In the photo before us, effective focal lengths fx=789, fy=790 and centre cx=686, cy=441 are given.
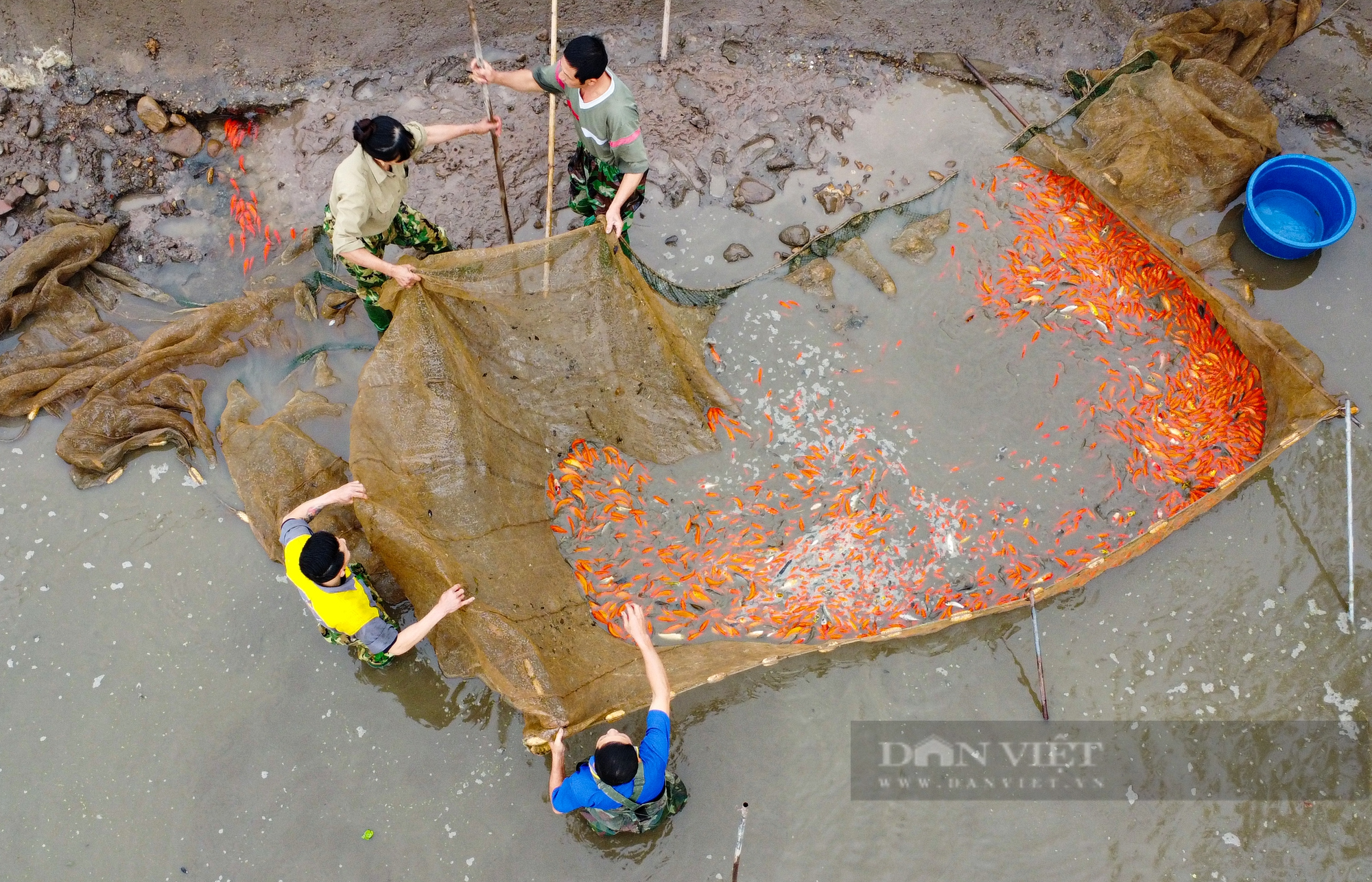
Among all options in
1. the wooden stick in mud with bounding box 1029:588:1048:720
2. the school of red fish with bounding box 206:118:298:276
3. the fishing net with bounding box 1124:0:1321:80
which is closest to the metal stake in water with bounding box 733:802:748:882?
the wooden stick in mud with bounding box 1029:588:1048:720

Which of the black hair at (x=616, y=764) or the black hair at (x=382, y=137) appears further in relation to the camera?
the black hair at (x=382, y=137)

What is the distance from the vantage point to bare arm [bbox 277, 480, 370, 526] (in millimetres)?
3756

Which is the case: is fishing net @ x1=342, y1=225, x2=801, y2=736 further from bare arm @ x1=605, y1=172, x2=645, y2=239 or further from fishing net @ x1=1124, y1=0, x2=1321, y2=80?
fishing net @ x1=1124, y1=0, x2=1321, y2=80

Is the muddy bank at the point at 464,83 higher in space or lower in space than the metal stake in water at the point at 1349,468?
higher

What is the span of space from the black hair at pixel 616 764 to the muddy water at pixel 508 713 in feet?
3.32

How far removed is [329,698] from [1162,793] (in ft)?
14.1

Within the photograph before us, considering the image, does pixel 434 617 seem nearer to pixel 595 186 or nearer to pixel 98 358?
pixel 595 186

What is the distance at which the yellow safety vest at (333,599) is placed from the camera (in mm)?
3475

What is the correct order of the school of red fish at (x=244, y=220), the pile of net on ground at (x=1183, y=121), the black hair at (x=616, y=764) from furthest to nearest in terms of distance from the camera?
the school of red fish at (x=244, y=220) < the pile of net on ground at (x=1183, y=121) < the black hair at (x=616, y=764)

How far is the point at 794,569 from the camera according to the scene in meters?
4.23

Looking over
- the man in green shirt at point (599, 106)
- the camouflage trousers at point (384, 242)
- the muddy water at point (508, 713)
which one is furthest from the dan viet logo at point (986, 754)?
the camouflage trousers at point (384, 242)

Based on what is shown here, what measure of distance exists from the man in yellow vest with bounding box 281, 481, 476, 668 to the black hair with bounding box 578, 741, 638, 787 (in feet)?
3.20

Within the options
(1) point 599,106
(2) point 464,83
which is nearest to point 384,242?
(1) point 599,106

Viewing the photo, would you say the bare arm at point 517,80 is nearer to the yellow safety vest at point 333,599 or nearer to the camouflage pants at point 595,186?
the camouflage pants at point 595,186
